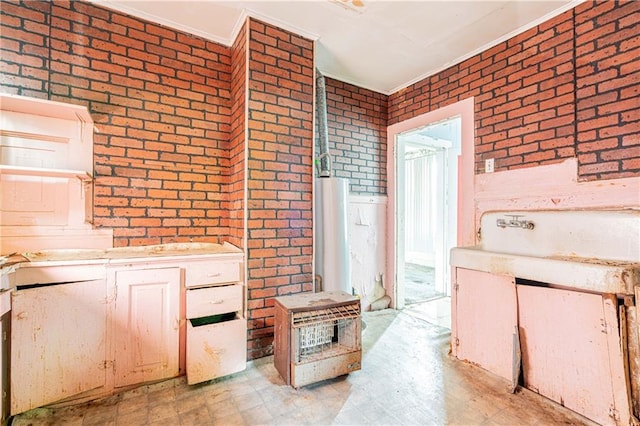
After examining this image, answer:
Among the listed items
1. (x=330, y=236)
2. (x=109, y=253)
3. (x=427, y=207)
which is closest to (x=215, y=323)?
(x=109, y=253)

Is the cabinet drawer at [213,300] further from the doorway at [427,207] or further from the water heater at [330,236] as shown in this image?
the doorway at [427,207]

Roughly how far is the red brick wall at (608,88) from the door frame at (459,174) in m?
0.84

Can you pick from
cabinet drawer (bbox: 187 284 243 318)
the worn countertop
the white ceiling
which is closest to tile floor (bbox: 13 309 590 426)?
cabinet drawer (bbox: 187 284 243 318)

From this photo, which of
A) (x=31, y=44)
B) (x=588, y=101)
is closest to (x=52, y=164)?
(x=31, y=44)

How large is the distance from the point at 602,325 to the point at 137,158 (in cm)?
324

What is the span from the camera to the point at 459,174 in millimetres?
3098

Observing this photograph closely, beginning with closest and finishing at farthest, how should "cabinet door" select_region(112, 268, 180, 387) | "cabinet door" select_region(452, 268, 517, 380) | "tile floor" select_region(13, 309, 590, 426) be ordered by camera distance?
"tile floor" select_region(13, 309, 590, 426) < "cabinet door" select_region(112, 268, 180, 387) < "cabinet door" select_region(452, 268, 517, 380)

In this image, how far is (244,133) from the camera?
237 cm

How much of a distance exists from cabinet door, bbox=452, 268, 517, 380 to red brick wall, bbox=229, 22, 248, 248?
1.79m

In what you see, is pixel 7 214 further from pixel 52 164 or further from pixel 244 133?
pixel 244 133

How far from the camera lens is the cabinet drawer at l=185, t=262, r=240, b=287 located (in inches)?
83.4

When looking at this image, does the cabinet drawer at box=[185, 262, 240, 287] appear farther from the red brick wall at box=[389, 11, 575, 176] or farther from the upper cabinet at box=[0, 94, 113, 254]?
the red brick wall at box=[389, 11, 575, 176]

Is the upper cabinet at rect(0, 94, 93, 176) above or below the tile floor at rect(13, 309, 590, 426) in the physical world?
above

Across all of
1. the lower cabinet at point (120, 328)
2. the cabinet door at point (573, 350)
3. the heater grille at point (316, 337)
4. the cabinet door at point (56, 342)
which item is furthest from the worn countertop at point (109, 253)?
the cabinet door at point (573, 350)
